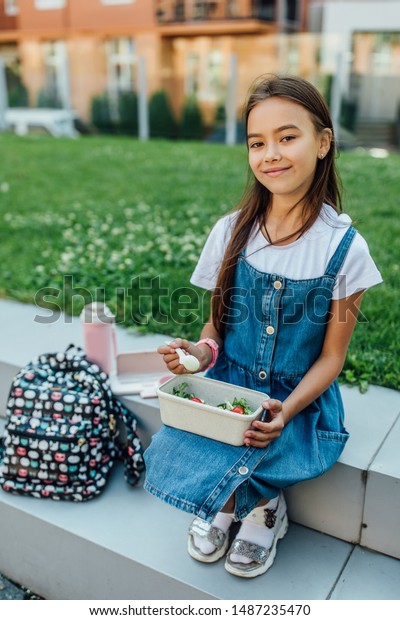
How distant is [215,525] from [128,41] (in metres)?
16.5

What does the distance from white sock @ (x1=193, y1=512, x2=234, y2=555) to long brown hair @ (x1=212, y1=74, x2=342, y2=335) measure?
547 mm

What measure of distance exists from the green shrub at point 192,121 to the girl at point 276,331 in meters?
12.1

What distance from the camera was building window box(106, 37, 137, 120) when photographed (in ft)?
46.8

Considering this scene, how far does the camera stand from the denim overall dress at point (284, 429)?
149cm

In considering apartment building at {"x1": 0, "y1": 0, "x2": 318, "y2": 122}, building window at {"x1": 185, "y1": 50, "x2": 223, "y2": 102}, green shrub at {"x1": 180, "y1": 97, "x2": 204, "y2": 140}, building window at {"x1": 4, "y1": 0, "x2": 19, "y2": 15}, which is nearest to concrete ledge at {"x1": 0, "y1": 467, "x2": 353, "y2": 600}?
building window at {"x1": 185, "y1": 50, "x2": 223, "y2": 102}

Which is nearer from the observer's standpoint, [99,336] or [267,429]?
[267,429]

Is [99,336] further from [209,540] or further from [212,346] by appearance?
[209,540]

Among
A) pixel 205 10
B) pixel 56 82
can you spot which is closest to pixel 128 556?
pixel 56 82

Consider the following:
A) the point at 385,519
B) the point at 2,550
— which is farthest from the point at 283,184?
the point at 2,550


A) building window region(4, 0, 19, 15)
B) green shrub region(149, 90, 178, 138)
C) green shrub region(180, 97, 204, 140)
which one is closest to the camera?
green shrub region(180, 97, 204, 140)

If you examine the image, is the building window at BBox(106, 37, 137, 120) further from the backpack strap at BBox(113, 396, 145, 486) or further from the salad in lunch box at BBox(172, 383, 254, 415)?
the salad in lunch box at BBox(172, 383, 254, 415)

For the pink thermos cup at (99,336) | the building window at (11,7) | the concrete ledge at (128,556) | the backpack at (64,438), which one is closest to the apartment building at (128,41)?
the building window at (11,7)

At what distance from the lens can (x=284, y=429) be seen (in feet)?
5.16

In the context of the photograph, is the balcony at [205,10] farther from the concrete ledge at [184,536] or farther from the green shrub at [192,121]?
the concrete ledge at [184,536]
